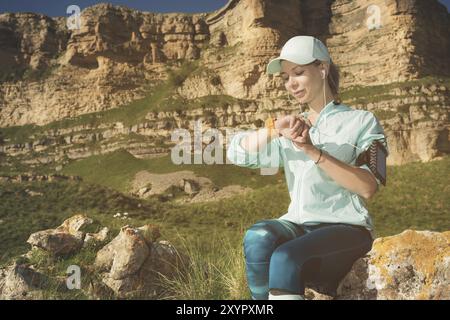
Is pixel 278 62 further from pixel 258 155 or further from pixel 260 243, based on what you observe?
pixel 260 243

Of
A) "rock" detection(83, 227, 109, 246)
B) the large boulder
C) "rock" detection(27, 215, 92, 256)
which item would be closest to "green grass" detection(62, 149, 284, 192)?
"rock" detection(83, 227, 109, 246)

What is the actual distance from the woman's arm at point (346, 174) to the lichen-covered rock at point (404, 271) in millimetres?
653

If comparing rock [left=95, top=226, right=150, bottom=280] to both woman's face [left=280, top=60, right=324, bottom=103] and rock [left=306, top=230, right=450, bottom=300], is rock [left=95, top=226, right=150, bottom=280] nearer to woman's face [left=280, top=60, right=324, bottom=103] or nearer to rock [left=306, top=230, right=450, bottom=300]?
rock [left=306, top=230, right=450, bottom=300]

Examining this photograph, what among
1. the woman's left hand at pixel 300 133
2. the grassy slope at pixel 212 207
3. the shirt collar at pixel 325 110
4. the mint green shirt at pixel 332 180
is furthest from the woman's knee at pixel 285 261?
the grassy slope at pixel 212 207

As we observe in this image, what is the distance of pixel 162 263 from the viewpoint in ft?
15.0

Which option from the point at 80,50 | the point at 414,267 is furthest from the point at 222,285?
the point at 80,50

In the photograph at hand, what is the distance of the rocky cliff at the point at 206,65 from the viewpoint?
59.8m

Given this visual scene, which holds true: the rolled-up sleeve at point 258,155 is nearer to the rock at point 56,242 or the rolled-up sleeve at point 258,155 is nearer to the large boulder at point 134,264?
the large boulder at point 134,264

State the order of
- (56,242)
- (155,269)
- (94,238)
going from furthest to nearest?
(94,238), (56,242), (155,269)

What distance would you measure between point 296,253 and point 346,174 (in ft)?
1.89

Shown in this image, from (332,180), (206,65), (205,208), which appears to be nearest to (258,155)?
(332,180)

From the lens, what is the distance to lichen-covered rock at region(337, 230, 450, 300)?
2867mm

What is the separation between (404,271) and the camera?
295 centimetres

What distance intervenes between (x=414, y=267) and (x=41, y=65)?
86685 millimetres
